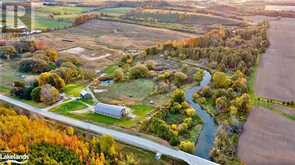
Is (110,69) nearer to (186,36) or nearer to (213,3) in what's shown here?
(186,36)

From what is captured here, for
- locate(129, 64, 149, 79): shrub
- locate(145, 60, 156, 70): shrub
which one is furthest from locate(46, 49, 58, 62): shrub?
locate(145, 60, 156, 70): shrub

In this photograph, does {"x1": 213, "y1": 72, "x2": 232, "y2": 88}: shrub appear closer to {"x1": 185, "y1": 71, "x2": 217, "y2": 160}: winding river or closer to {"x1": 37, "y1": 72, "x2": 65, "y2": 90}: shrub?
{"x1": 185, "y1": 71, "x2": 217, "y2": 160}: winding river

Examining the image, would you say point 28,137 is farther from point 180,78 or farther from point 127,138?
point 180,78

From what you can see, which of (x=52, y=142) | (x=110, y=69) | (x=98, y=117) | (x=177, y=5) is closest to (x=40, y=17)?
(x=177, y=5)

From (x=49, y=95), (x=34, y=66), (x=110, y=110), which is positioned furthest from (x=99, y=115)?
(x=34, y=66)

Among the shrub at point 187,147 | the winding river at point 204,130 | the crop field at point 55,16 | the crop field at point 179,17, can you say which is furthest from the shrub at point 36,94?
the crop field at point 179,17

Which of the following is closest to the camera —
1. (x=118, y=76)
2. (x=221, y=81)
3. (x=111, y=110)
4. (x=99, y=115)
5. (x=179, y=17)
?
(x=111, y=110)

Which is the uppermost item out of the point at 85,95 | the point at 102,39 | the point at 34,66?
the point at 102,39

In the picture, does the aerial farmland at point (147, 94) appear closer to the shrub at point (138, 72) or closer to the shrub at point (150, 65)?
the shrub at point (138, 72)
